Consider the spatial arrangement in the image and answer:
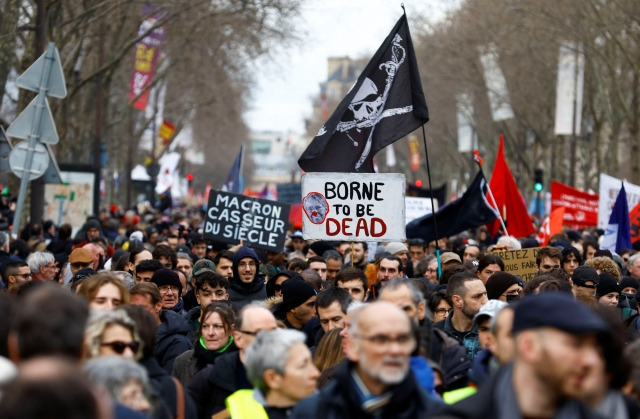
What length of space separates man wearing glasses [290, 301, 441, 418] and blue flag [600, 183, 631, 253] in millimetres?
11652

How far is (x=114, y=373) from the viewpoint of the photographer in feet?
15.6

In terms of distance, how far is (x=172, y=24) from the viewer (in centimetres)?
3225

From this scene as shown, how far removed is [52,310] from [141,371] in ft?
3.03

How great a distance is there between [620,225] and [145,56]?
2118cm

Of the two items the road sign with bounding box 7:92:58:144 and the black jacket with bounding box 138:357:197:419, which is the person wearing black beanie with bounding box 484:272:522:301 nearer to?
the black jacket with bounding box 138:357:197:419

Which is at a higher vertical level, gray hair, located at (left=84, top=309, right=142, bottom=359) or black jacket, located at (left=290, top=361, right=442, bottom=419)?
gray hair, located at (left=84, top=309, right=142, bottom=359)

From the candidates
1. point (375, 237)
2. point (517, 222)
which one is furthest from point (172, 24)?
point (375, 237)

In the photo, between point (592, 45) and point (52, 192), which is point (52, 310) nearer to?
point (52, 192)

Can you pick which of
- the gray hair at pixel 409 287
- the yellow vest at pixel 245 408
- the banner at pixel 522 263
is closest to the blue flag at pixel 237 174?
the banner at pixel 522 263

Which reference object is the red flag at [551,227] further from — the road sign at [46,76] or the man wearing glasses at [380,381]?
the man wearing glasses at [380,381]

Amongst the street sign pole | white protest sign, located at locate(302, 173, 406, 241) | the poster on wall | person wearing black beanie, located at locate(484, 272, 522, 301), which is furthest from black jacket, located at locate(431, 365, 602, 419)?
the poster on wall

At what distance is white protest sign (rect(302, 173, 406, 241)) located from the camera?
35.7 ft

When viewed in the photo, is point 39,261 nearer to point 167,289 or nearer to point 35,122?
point 35,122

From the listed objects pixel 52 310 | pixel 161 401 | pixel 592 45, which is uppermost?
pixel 592 45
